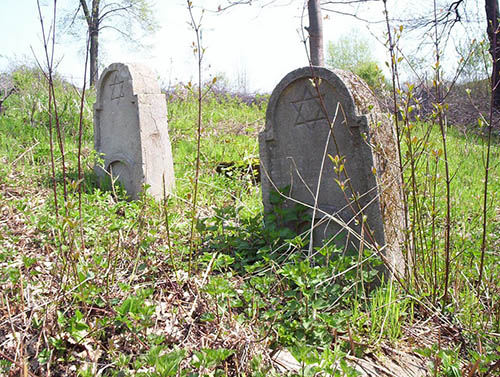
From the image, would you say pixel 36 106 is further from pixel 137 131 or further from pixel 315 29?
pixel 315 29

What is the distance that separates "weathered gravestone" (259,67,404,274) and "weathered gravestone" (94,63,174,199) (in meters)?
1.92

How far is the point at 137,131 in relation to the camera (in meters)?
5.00

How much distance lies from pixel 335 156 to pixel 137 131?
2957 mm

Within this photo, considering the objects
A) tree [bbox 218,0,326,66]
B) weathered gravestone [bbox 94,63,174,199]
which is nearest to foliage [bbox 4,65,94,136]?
weathered gravestone [bbox 94,63,174,199]

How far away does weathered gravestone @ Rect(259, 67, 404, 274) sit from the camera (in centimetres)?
290

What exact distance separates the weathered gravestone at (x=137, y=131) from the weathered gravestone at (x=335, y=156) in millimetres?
1915

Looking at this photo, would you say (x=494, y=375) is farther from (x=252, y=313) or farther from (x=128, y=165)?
(x=128, y=165)

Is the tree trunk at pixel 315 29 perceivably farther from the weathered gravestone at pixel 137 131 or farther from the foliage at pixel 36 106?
the foliage at pixel 36 106

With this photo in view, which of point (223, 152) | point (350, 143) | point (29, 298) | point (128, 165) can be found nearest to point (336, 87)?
point (350, 143)

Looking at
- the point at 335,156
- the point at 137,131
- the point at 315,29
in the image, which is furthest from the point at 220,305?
the point at 315,29

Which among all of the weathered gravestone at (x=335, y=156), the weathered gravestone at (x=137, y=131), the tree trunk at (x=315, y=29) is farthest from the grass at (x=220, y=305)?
the tree trunk at (x=315, y=29)

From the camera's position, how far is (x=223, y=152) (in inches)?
258

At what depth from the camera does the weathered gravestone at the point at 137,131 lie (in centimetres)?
500

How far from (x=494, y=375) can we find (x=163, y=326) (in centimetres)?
168
